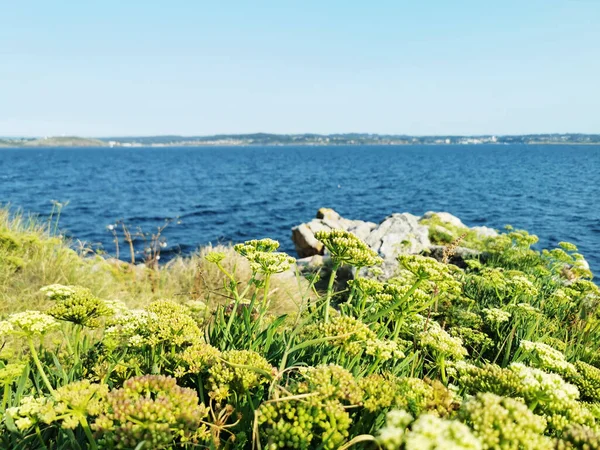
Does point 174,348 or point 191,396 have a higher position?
point 191,396

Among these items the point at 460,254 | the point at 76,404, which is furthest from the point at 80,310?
the point at 460,254

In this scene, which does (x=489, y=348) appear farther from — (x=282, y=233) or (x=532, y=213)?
(x=532, y=213)

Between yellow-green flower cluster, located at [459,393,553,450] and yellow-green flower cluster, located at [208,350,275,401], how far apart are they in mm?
904

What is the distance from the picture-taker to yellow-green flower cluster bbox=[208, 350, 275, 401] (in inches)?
74.1

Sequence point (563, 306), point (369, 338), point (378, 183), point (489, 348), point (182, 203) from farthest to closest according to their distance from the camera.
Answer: point (378, 183), point (182, 203), point (563, 306), point (489, 348), point (369, 338)

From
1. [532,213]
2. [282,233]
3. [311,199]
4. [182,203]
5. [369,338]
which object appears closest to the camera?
[369,338]

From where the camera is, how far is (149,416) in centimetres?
145

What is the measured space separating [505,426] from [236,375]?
1175 mm

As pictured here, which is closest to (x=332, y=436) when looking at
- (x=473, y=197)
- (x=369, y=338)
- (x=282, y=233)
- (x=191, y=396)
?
(x=191, y=396)

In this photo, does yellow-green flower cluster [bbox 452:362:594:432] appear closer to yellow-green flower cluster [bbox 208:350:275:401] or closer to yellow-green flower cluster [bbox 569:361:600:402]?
yellow-green flower cluster [bbox 569:361:600:402]

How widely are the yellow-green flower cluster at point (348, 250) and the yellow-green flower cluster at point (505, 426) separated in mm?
1473

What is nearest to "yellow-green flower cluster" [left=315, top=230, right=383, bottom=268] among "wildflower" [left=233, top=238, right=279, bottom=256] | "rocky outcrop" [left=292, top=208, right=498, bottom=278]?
"wildflower" [left=233, top=238, right=279, bottom=256]

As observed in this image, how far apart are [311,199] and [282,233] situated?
64.5 feet

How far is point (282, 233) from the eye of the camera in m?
32.7
